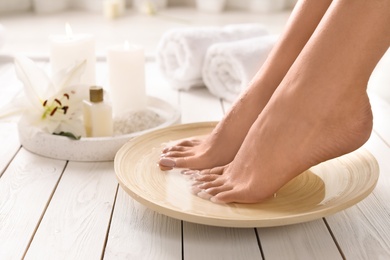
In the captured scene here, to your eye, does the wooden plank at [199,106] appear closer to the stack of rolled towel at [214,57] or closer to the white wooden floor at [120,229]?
the stack of rolled towel at [214,57]

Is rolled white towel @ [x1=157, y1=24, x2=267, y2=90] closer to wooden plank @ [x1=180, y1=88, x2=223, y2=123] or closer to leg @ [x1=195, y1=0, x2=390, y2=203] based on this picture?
wooden plank @ [x1=180, y1=88, x2=223, y2=123]

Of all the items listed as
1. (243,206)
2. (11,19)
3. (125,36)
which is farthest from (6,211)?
(11,19)

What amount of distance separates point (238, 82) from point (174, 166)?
2.35 ft

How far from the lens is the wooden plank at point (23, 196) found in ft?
3.77

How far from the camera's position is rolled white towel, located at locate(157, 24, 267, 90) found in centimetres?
207

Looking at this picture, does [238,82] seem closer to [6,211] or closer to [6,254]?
[6,211]

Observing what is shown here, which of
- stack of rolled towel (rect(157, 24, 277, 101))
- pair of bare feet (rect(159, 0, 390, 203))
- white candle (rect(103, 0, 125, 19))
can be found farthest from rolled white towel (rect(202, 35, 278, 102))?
white candle (rect(103, 0, 125, 19))

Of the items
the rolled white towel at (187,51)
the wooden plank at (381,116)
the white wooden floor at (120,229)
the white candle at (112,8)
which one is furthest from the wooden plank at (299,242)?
A: the white candle at (112,8)

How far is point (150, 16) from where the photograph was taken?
135 inches

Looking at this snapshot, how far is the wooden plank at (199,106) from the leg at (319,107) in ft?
2.13

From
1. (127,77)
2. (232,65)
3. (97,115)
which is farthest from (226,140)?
(232,65)

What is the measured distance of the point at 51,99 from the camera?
1.51 metres

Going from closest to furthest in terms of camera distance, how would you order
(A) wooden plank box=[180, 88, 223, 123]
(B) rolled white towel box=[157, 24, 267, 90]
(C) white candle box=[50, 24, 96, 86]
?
(C) white candle box=[50, 24, 96, 86] < (A) wooden plank box=[180, 88, 223, 123] < (B) rolled white towel box=[157, 24, 267, 90]

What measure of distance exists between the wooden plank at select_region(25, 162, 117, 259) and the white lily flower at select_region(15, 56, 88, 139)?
0.32 feet
